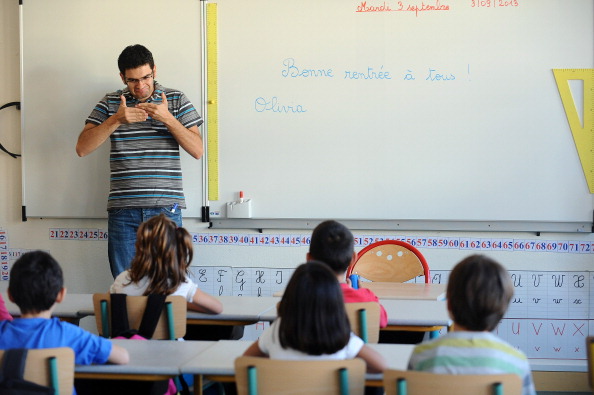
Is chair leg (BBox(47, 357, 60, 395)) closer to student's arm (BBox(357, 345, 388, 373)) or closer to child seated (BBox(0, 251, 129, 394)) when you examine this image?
child seated (BBox(0, 251, 129, 394))

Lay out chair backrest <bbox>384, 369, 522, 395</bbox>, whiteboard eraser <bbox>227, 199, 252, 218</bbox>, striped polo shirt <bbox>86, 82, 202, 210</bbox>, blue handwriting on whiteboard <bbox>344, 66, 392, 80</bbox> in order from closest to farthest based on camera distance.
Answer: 1. chair backrest <bbox>384, 369, 522, 395</bbox>
2. striped polo shirt <bbox>86, 82, 202, 210</bbox>
3. blue handwriting on whiteboard <bbox>344, 66, 392, 80</bbox>
4. whiteboard eraser <bbox>227, 199, 252, 218</bbox>

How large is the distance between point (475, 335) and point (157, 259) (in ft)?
5.13

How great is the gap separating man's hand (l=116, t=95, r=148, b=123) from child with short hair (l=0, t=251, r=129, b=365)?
1.99m

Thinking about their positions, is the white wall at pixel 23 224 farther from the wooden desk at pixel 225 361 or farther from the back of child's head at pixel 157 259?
the wooden desk at pixel 225 361

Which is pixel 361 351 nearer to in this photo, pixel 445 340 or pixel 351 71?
pixel 445 340

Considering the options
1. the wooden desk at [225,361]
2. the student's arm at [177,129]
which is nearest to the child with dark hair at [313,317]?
the wooden desk at [225,361]

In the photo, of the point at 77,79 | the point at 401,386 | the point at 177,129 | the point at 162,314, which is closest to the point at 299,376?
the point at 401,386

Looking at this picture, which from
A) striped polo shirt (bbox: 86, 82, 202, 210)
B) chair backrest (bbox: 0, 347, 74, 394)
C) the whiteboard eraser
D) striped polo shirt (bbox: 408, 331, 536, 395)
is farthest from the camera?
the whiteboard eraser

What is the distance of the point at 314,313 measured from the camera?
2158mm

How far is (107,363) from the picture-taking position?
8.18 feet

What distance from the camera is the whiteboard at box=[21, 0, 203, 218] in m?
4.99

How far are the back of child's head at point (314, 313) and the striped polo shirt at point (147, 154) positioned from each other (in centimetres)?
258

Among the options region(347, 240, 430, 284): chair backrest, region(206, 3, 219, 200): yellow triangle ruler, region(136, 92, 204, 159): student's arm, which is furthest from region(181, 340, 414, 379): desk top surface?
region(206, 3, 219, 200): yellow triangle ruler

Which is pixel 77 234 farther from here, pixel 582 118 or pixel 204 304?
pixel 582 118
